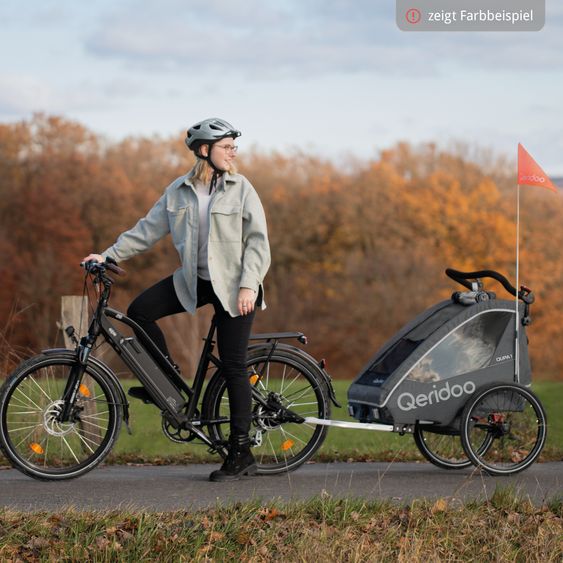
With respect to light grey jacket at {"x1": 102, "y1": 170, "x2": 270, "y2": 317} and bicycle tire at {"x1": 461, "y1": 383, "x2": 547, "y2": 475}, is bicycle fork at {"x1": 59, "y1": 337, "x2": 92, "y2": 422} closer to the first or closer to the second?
light grey jacket at {"x1": 102, "y1": 170, "x2": 270, "y2": 317}

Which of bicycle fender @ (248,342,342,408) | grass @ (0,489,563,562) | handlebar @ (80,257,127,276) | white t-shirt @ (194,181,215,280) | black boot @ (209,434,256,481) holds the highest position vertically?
white t-shirt @ (194,181,215,280)

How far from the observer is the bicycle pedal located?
7.35m

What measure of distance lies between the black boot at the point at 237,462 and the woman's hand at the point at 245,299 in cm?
82

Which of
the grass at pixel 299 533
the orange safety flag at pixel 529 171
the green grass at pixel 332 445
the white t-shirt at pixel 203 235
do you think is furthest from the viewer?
the green grass at pixel 332 445

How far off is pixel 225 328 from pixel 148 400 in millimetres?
747

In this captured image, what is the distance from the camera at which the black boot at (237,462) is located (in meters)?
7.22

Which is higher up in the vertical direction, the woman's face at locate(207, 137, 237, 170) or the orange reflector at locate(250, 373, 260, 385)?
the woman's face at locate(207, 137, 237, 170)

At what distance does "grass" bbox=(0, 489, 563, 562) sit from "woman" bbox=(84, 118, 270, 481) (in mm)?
1133

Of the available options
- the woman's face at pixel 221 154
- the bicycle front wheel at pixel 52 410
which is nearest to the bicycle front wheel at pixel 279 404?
the bicycle front wheel at pixel 52 410

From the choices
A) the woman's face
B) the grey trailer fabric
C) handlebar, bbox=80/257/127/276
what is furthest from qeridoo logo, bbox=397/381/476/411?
handlebar, bbox=80/257/127/276

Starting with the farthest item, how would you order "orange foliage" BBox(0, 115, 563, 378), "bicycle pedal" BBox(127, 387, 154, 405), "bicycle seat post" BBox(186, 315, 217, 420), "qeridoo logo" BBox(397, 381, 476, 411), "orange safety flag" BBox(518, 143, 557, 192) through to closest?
"orange foliage" BBox(0, 115, 563, 378)
"orange safety flag" BBox(518, 143, 557, 192)
"qeridoo logo" BBox(397, 381, 476, 411)
"bicycle pedal" BBox(127, 387, 154, 405)
"bicycle seat post" BBox(186, 315, 217, 420)

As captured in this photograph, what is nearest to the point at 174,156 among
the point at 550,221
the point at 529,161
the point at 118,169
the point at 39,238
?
the point at 118,169

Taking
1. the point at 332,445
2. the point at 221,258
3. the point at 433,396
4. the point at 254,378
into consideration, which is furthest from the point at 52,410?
the point at 332,445

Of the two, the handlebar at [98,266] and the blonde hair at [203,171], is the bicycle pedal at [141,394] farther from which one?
the blonde hair at [203,171]
